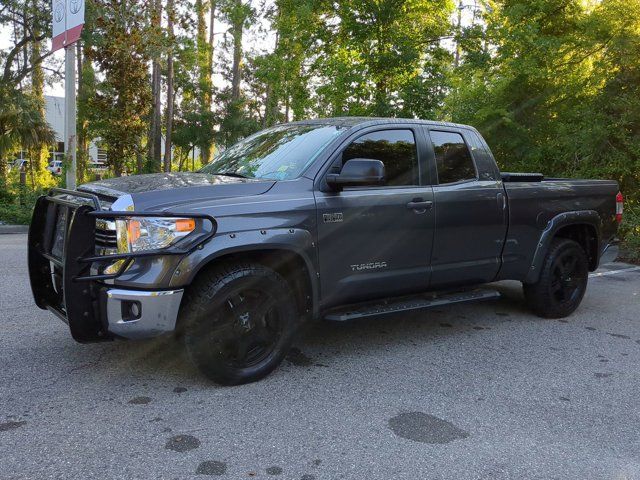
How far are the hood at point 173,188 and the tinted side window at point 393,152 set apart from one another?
92 cm

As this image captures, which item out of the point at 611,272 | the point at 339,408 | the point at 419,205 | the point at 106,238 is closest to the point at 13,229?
the point at 106,238

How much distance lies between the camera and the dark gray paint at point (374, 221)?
11.8ft

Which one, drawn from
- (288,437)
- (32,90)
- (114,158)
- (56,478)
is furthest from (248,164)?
(32,90)

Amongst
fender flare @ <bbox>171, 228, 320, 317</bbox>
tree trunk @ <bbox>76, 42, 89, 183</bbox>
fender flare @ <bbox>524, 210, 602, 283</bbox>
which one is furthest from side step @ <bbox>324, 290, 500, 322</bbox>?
tree trunk @ <bbox>76, 42, 89, 183</bbox>

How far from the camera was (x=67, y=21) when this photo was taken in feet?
29.3

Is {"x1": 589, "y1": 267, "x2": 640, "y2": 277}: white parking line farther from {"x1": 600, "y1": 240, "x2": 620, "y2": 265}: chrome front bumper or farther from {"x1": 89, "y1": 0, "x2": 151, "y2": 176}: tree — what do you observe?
{"x1": 89, "y1": 0, "x2": 151, "y2": 176}: tree

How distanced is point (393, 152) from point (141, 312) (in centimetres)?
244

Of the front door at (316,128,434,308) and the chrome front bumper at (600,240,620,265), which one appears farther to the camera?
the chrome front bumper at (600,240,620,265)

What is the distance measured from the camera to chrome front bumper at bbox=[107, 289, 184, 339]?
11.1ft

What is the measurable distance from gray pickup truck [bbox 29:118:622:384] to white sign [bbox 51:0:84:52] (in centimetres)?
520

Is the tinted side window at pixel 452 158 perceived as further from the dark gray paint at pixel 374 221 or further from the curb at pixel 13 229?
the curb at pixel 13 229

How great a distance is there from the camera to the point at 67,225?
3750 mm

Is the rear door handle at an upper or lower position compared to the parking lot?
upper

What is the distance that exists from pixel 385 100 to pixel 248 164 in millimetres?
9125
